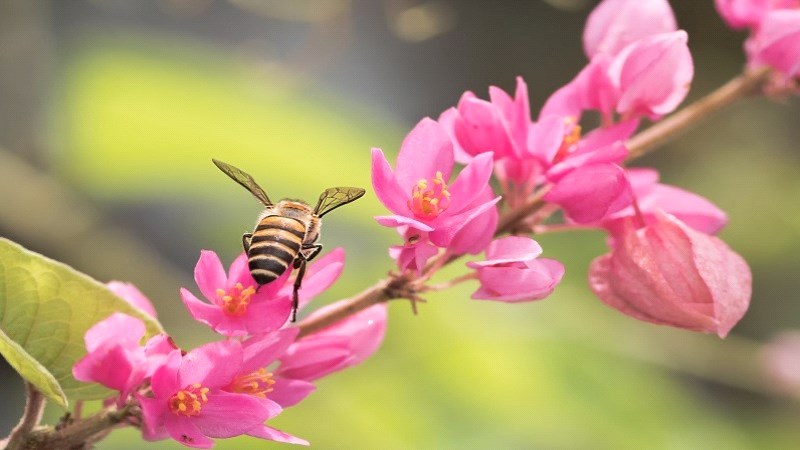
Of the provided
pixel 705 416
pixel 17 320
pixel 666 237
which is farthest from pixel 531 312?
pixel 17 320

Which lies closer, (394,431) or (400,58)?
(394,431)

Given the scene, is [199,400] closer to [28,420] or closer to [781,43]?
[28,420]

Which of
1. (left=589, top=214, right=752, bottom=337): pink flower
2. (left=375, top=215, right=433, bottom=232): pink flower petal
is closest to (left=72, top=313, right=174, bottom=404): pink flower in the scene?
(left=375, top=215, right=433, bottom=232): pink flower petal

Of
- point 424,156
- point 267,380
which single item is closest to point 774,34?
point 424,156

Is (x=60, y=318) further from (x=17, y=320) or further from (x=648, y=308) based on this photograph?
(x=648, y=308)

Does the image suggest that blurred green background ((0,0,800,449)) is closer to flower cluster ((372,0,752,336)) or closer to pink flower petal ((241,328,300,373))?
flower cluster ((372,0,752,336))

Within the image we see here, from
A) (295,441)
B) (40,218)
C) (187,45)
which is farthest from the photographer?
(187,45)
